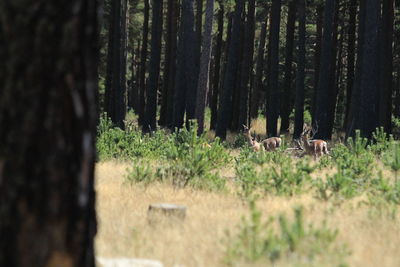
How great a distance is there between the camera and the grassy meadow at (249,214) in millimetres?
4871

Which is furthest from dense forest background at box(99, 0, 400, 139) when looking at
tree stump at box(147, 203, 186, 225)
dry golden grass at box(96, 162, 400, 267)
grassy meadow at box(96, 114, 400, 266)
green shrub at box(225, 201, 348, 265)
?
green shrub at box(225, 201, 348, 265)

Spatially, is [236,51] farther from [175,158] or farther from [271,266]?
[271,266]

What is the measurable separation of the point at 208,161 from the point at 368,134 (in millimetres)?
9398

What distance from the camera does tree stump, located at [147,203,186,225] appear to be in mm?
6380

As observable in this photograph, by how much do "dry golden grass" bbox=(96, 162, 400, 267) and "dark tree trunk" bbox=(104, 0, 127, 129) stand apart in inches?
610

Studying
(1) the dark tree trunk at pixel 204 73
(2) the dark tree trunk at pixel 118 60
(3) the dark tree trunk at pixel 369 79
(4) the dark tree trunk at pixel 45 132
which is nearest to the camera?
(4) the dark tree trunk at pixel 45 132

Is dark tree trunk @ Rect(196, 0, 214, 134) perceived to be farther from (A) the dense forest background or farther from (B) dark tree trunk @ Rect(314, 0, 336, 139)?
(B) dark tree trunk @ Rect(314, 0, 336, 139)

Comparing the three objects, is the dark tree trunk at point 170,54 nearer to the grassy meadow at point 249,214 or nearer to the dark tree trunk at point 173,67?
the dark tree trunk at point 173,67

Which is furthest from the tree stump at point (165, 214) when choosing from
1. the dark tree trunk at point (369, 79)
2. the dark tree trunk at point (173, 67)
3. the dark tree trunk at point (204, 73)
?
the dark tree trunk at point (173, 67)

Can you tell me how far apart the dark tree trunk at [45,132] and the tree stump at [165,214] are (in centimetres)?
315

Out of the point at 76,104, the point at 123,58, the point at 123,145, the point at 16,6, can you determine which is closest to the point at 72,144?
the point at 76,104

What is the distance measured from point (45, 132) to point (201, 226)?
3.33 metres

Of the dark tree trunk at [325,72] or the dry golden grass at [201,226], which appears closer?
the dry golden grass at [201,226]

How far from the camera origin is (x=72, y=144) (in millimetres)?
3133
